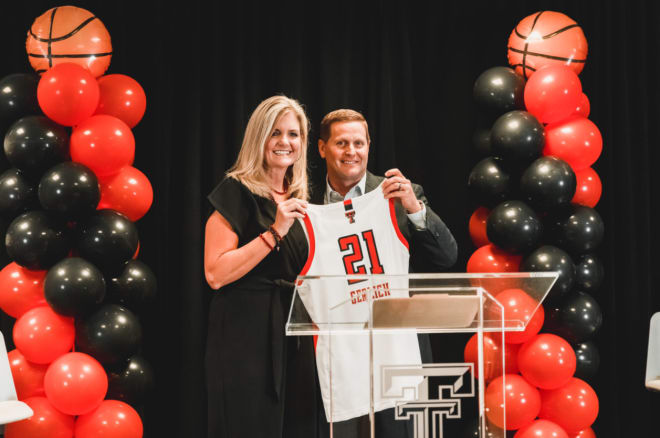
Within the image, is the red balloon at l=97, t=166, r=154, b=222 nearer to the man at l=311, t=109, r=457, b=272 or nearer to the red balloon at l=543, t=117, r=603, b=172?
the man at l=311, t=109, r=457, b=272

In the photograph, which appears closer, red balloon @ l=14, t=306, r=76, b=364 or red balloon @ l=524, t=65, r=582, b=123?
red balloon @ l=14, t=306, r=76, b=364

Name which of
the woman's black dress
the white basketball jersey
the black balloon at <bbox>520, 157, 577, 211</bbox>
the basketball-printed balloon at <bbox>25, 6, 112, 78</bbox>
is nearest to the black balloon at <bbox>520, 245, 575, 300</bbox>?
the black balloon at <bbox>520, 157, 577, 211</bbox>

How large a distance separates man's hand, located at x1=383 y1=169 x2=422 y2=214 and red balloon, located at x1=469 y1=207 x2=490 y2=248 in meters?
1.00

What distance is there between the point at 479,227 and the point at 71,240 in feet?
6.47

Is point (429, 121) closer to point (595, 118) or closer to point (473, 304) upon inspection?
point (595, 118)

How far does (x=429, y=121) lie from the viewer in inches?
168

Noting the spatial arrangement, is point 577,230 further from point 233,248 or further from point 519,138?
point 233,248

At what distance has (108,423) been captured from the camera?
10.7 ft

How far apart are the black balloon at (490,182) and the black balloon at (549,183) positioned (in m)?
0.13

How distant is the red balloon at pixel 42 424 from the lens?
3203 millimetres

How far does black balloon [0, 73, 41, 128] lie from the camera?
10.9 ft

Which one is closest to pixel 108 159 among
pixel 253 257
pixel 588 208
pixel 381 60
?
pixel 253 257

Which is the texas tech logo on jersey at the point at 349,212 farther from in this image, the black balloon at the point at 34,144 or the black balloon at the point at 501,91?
the black balloon at the point at 34,144

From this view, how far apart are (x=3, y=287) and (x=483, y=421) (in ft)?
7.37
